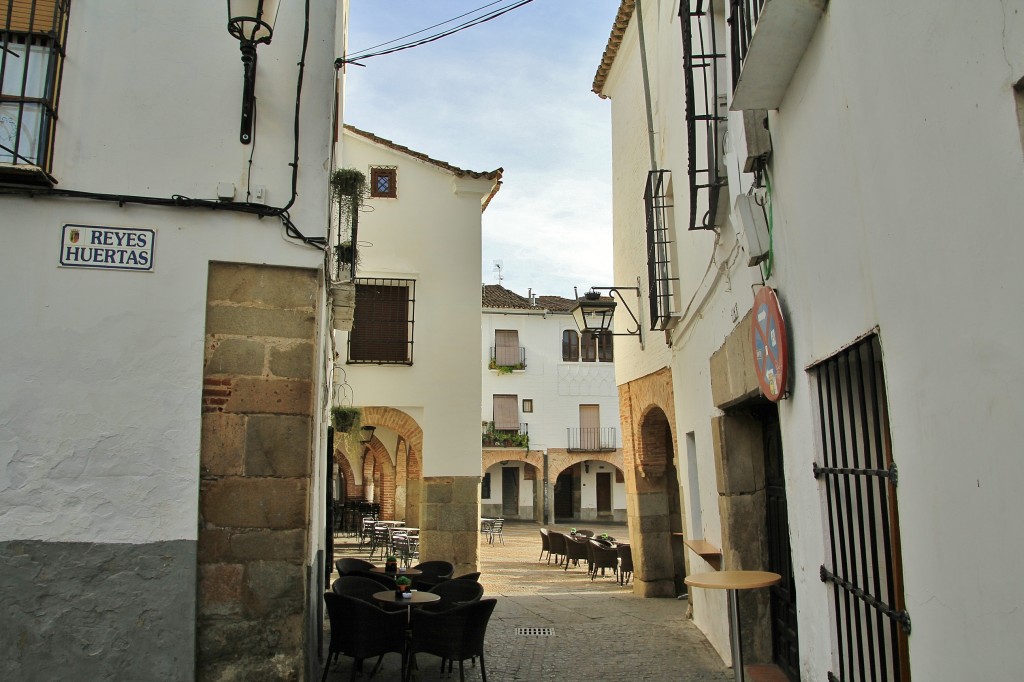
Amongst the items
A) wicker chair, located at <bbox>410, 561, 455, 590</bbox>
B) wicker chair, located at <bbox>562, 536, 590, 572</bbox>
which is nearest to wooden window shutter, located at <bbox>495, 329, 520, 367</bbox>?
wicker chair, located at <bbox>562, 536, 590, 572</bbox>

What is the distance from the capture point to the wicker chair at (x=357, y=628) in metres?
5.74

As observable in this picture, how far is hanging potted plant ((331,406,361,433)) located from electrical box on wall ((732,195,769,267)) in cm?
812

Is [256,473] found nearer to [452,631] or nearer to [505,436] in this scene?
[452,631]

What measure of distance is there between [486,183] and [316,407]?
8.29 metres

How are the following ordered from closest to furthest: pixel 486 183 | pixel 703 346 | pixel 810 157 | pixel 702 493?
pixel 810 157
pixel 703 346
pixel 702 493
pixel 486 183

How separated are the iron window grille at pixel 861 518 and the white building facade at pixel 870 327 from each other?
0.04 feet

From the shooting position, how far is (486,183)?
13117 mm

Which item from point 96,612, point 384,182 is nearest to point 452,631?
point 96,612

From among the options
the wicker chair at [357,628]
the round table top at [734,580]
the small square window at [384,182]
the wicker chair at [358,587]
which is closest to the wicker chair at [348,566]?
the wicker chair at [358,587]

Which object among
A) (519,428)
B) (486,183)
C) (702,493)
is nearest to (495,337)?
(519,428)

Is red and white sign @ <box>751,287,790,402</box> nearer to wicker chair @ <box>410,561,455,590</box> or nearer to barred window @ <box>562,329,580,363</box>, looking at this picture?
wicker chair @ <box>410,561,455,590</box>

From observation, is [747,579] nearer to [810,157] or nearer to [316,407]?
[810,157]

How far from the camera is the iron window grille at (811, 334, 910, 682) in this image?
2994 mm

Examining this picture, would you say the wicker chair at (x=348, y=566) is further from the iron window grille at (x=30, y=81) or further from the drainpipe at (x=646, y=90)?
the drainpipe at (x=646, y=90)
